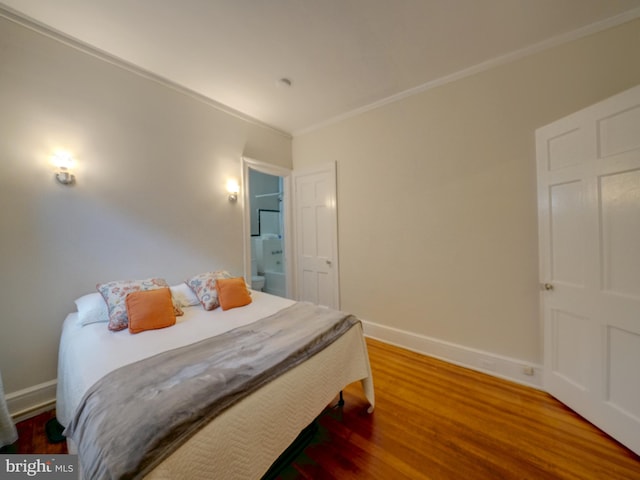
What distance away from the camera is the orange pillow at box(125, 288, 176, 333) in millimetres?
1697

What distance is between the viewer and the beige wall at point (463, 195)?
6.27 ft

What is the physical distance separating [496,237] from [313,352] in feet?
6.38

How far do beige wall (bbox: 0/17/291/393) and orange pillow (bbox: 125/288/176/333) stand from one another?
598 mm

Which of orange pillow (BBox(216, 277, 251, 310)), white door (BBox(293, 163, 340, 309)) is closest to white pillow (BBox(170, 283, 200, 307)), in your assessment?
orange pillow (BBox(216, 277, 251, 310))

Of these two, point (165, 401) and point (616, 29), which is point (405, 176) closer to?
point (616, 29)

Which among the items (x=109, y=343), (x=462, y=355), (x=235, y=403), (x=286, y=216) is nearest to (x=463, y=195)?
(x=462, y=355)

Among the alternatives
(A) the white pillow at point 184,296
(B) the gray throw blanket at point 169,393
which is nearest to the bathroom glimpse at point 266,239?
(A) the white pillow at point 184,296

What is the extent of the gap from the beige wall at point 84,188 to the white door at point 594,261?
10.6ft

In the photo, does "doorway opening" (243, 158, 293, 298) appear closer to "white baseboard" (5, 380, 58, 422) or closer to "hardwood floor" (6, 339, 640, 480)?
"white baseboard" (5, 380, 58, 422)

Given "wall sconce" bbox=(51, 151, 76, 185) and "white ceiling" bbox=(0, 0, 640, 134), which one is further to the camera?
"wall sconce" bbox=(51, 151, 76, 185)

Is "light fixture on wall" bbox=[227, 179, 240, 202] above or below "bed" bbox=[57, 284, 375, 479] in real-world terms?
above

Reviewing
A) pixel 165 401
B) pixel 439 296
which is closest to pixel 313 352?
pixel 165 401

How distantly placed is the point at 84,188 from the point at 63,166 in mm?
194

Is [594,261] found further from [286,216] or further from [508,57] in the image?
→ [286,216]
